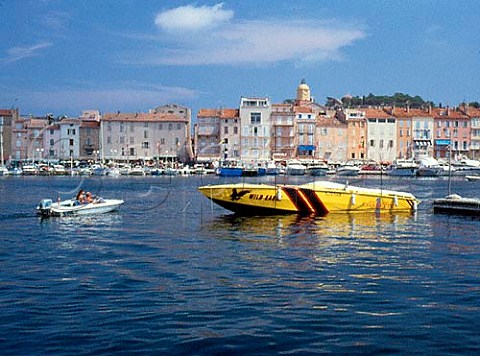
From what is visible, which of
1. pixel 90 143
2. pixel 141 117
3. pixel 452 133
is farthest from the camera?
pixel 452 133

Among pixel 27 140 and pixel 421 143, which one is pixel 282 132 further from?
pixel 27 140

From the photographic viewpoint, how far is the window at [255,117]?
13012 centimetres

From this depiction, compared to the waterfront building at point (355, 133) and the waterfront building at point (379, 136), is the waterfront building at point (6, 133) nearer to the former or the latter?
the waterfront building at point (355, 133)

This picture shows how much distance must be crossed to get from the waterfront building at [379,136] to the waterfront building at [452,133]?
374 inches

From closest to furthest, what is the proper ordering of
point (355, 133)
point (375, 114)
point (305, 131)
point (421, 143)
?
point (305, 131) → point (355, 133) → point (375, 114) → point (421, 143)

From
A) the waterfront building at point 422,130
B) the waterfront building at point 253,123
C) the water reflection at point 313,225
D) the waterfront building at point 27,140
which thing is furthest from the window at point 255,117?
the water reflection at point 313,225

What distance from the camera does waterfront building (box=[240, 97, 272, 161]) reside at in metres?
130

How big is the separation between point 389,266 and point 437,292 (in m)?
3.85

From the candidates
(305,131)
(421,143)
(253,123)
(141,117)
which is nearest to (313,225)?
(253,123)

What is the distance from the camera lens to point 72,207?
3625 centimetres

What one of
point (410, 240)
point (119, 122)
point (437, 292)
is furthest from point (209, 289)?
point (119, 122)

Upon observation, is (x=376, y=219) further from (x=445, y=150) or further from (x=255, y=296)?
(x=445, y=150)

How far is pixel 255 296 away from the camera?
53.3ft

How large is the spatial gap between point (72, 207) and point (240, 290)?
2139cm
